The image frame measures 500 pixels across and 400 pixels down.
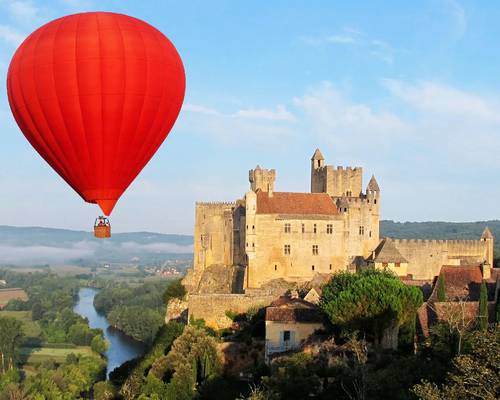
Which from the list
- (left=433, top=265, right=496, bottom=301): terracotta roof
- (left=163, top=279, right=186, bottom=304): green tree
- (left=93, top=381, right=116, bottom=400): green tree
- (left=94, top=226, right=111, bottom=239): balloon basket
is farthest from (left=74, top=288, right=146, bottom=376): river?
(left=94, top=226, right=111, bottom=239): balloon basket

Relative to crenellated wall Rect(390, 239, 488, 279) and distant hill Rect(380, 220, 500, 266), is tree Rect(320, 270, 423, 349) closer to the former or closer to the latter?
crenellated wall Rect(390, 239, 488, 279)

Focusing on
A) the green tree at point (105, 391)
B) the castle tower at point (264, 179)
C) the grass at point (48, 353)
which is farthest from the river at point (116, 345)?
the castle tower at point (264, 179)

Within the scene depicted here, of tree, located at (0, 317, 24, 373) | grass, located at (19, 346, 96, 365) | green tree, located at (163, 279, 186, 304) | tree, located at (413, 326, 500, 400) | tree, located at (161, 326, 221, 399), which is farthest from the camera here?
grass, located at (19, 346, 96, 365)

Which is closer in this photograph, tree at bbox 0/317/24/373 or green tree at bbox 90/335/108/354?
tree at bbox 0/317/24/373

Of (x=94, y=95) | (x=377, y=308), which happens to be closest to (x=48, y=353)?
(x=377, y=308)

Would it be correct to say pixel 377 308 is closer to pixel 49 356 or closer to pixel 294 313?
pixel 294 313

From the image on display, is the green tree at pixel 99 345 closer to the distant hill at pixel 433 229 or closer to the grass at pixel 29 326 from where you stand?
the grass at pixel 29 326
